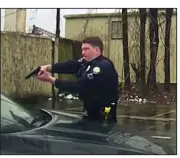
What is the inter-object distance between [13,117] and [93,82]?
1.69ft

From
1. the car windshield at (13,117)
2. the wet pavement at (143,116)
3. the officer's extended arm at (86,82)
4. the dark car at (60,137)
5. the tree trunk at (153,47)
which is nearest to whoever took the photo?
the dark car at (60,137)

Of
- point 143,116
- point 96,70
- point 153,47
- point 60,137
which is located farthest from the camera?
point 143,116

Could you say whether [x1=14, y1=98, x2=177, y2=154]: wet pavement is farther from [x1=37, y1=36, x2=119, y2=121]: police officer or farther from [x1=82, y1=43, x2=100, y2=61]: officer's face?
[x1=82, y1=43, x2=100, y2=61]: officer's face

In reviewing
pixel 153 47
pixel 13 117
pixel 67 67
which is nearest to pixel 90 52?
pixel 67 67

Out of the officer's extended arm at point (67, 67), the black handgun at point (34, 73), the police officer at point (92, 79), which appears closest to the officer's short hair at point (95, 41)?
the police officer at point (92, 79)

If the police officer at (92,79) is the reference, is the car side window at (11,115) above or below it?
below

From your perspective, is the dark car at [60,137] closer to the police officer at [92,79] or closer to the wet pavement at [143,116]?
the police officer at [92,79]

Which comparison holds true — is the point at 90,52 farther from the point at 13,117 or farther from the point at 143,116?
the point at 143,116

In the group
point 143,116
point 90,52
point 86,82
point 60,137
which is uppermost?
point 90,52

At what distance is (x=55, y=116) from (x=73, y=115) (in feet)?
0.66

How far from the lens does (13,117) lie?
251 centimetres

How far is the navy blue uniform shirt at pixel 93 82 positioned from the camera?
2.60 metres

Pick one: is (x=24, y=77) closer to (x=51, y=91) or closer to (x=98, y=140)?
(x=51, y=91)
